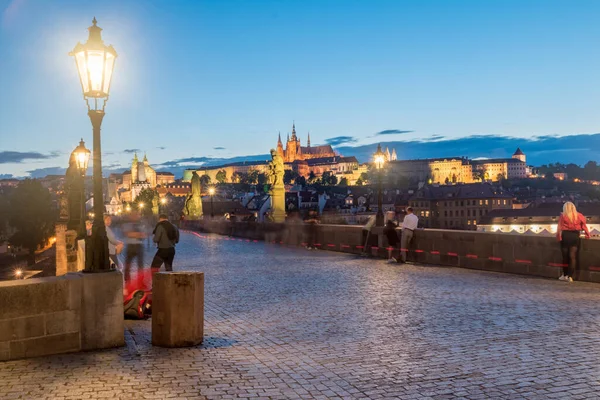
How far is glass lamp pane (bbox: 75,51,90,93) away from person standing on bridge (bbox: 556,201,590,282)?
9433mm

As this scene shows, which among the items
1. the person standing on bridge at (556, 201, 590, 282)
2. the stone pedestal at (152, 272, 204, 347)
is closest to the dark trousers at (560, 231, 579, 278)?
the person standing on bridge at (556, 201, 590, 282)

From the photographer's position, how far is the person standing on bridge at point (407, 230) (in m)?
18.4

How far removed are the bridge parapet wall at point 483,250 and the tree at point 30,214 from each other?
180 ft

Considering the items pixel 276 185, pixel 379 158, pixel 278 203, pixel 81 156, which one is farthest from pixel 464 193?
pixel 81 156

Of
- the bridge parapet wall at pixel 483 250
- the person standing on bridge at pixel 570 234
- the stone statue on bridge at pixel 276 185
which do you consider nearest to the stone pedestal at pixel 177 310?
the person standing on bridge at pixel 570 234

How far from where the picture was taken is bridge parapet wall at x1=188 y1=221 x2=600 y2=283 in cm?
1349

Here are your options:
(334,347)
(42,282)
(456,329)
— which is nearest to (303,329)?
(334,347)

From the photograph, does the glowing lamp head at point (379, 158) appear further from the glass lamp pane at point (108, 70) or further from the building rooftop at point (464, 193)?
the building rooftop at point (464, 193)

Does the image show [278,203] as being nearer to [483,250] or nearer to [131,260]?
[131,260]

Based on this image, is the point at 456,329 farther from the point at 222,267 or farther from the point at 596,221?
the point at 596,221

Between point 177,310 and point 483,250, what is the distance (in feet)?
34.1

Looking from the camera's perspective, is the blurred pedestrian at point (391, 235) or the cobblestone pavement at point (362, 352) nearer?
the cobblestone pavement at point (362, 352)

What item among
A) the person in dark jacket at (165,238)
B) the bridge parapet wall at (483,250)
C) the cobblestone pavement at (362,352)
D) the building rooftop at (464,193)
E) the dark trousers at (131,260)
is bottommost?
the cobblestone pavement at (362,352)

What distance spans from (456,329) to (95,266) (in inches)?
179
